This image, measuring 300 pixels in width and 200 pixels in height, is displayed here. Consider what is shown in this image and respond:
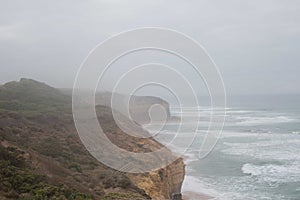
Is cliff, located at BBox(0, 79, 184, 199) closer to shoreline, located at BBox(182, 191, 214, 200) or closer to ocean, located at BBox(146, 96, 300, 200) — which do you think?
shoreline, located at BBox(182, 191, 214, 200)

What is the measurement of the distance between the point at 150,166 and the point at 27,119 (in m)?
9.12

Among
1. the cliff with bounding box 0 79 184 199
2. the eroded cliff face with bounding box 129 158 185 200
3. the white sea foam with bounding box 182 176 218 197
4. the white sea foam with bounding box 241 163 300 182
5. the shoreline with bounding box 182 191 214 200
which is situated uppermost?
the cliff with bounding box 0 79 184 199

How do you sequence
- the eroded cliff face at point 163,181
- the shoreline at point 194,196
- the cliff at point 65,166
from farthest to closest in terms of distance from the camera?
the shoreline at point 194,196 < the eroded cliff face at point 163,181 < the cliff at point 65,166

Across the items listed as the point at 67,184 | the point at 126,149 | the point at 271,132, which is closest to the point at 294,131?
the point at 271,132

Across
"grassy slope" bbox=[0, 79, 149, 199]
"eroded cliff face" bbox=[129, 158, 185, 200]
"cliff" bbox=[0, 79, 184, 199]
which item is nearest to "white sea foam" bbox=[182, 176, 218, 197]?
"eroded cliff face" bbox=[129, 158, 185, 200]

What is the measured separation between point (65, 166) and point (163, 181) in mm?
5382

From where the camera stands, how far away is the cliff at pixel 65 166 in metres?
9.36

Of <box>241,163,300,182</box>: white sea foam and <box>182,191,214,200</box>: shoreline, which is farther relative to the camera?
<box>241,163,300,182</box>: white sea foam

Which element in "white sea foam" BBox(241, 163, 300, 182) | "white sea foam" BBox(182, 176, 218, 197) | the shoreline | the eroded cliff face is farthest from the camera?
"white sea foam" BBox(241, 163, 300, 182)

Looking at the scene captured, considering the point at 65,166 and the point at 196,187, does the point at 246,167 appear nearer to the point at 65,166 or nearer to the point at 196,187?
the point at 196,187

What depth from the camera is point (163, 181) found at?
16.6 meters

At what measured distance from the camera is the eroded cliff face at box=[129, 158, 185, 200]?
14555mm

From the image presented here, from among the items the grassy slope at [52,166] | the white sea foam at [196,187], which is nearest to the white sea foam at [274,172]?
the white sea foam at [196,187]

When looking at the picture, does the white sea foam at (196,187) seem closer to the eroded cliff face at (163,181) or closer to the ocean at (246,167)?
the ocean at (246,167)
